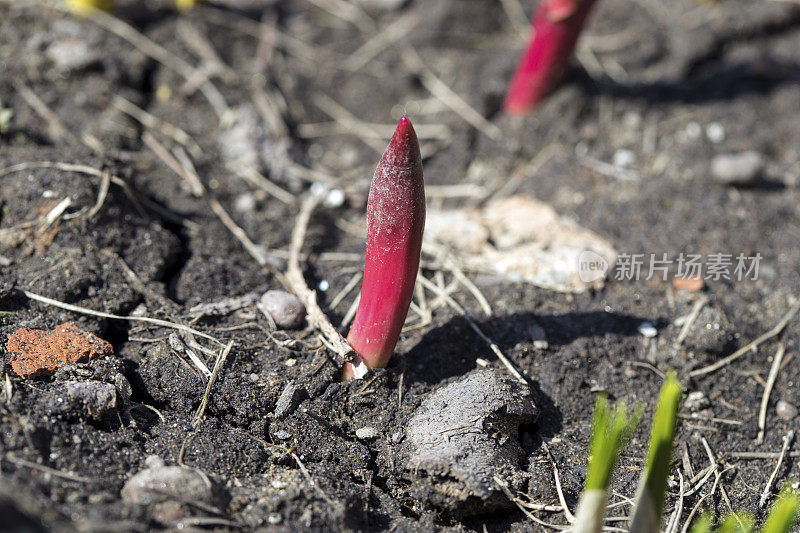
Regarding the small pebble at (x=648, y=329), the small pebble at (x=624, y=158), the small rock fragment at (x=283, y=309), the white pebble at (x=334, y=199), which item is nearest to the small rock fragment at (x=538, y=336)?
the small pebble at (x=648, y=329)

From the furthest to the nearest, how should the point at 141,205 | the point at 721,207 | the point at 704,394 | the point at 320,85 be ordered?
the point at 320,85
the point at 721,207
the point at 141,205
the point at 704,394

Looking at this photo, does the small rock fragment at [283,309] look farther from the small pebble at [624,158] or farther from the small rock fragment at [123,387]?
the small pebble at [624,158]

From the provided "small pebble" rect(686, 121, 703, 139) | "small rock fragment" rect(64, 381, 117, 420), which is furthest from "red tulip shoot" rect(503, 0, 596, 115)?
"small rock fragment" rect(64, 381, 117, 420)

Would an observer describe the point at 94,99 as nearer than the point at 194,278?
No

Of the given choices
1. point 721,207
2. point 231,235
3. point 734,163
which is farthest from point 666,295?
point 231,235

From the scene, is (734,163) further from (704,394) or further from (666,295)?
(704,394)

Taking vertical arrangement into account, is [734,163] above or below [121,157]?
above
